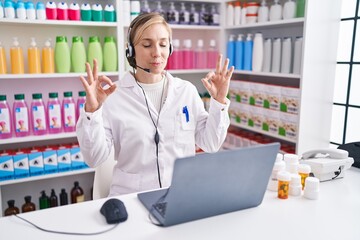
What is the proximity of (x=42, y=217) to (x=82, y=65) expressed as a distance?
1.71 m

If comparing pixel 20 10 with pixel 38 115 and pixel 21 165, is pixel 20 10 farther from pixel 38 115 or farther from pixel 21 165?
pixel 21 165

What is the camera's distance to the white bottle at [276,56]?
2561 mm

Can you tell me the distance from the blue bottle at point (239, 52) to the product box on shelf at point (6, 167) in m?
1.98

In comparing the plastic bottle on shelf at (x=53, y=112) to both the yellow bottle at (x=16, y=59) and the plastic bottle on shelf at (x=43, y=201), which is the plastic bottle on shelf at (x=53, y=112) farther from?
the plastic bottle on shelf at (x=43, y=201)

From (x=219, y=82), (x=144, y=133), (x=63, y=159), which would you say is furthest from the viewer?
(x=63, y=159)

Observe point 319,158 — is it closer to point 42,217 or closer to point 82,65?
point 42,217

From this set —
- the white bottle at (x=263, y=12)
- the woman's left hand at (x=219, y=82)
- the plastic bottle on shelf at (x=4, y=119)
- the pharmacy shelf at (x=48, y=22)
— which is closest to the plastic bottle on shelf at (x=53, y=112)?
the plastic bottle on shelf at (x=4, y=119)

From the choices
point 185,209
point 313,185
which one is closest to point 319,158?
point 313,185

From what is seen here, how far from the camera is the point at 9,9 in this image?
225 centimetres

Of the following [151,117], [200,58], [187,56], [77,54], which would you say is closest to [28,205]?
[77,54]

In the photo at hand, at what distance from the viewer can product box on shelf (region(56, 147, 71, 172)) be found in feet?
8.40

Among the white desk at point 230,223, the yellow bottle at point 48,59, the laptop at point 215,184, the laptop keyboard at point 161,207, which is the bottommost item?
the white desk at point 230,223

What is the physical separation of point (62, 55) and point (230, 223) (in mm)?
1951

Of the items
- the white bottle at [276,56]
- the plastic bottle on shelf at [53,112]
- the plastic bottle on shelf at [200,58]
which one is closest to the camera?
the plastic bottle on shelf at [53,112]
